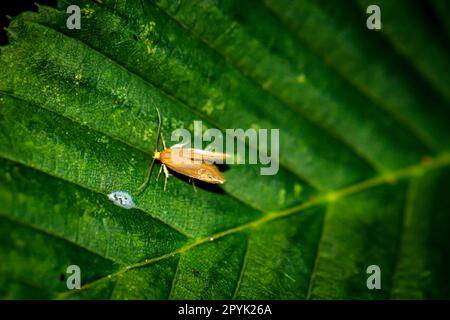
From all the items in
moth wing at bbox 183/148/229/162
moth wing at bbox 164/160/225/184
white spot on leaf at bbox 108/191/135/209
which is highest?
moth wing at bbox 183/148/229/162

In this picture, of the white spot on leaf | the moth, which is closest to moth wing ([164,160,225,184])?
the moth

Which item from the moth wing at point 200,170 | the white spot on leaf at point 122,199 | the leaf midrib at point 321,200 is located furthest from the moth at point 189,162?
the leaf midrib at point 321,200

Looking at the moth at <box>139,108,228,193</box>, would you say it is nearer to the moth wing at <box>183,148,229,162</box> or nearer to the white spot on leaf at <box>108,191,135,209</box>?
the moth wing at <box>183,148,229,162</box>

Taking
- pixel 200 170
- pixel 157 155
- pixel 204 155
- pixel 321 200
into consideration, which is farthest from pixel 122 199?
pixel 321 200

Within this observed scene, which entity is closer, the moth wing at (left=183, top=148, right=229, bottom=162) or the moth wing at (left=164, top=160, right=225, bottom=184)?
the moth wing at (left=164, top=160, right=225, bottom=184)
